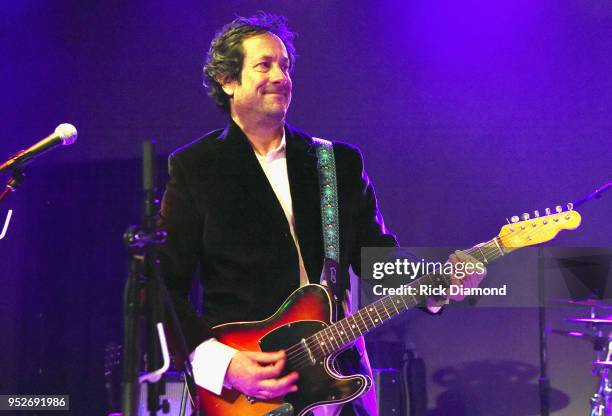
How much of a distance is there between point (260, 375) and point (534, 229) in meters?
1.14

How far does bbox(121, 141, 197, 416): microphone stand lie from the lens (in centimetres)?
189

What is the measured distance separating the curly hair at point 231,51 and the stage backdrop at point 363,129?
1839 mm

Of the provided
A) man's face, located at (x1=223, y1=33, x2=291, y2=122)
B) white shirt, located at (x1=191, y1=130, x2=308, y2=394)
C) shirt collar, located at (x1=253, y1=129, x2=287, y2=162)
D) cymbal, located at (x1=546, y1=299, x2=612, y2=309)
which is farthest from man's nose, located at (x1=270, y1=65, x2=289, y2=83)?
cymbal, located at (x1=546, y1=299, x2=612, y2=309)

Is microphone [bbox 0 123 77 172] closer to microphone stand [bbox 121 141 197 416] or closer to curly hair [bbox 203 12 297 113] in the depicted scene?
curly hair [bbox 203 12 297 113]

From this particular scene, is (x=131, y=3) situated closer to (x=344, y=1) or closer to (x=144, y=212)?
(x=344, y=1)

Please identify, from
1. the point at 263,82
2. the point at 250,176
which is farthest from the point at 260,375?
the point at 263,82

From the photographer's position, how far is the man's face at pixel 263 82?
2.74m

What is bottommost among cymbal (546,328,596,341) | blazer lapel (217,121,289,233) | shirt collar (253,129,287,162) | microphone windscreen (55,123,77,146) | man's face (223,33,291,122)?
cymbal (546,328,596,341)

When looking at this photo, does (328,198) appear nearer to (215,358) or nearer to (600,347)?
(215,358)

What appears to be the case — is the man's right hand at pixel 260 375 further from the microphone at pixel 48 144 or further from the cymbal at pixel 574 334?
the cymbal at pixel 574 334

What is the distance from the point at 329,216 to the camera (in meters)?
2.71

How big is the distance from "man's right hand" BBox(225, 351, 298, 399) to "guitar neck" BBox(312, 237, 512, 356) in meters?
0.15

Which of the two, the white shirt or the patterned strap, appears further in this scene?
the patterned strap

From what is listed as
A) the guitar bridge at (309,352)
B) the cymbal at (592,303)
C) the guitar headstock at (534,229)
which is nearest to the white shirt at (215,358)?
the guitar bridge at (309,352)
